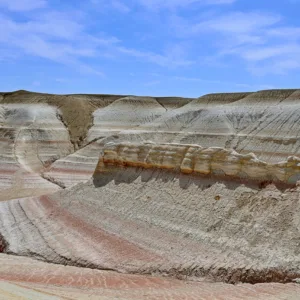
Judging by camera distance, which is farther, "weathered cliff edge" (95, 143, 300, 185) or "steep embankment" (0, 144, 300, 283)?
"weathered cliff edge" (95, 143, 300, 185)

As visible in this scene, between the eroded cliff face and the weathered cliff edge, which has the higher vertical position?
the weathered cliff edge

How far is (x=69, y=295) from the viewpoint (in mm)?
11055

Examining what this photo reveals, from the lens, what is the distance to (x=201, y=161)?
58.7ft

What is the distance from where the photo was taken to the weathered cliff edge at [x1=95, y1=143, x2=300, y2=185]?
14.9m

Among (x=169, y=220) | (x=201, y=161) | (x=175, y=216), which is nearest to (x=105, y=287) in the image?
(x=169, y=220)

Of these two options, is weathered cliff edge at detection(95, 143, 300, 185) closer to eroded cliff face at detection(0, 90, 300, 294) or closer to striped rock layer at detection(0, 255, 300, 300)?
eroded cliff face at detection(0, 90, 300, 294)

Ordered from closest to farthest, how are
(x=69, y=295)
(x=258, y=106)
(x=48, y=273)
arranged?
(x=69, y=295) → (x=48, y=273) → (x=258, y=106)

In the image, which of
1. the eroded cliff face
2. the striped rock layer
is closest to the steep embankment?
the eroded cliff face

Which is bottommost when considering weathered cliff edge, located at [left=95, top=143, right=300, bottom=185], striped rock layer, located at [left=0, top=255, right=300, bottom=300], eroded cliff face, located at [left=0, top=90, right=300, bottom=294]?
striped rock layer, located at [left=0, top=255, right=300, bottom=300]

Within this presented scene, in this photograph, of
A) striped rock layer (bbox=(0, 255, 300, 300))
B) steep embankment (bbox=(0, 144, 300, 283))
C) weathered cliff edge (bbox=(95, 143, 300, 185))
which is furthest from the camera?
weathered cliff edge (bbox=(95, 143, 300, 185))

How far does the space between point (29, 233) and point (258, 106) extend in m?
30.3

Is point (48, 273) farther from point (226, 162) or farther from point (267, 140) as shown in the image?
point (267, 140)

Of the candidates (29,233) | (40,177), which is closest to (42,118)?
(40,177)

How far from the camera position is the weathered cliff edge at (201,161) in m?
14.9
